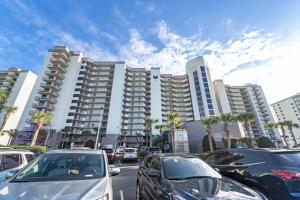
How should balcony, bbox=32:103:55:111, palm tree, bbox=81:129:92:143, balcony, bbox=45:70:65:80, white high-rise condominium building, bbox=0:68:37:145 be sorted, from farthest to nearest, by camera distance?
balcony, bbox=45:70:65:80
white high-rise condominium building, bbox=0:68:37:145
palm tree, bbox=81:129:92:143
balcony, bbox=32:103:55:111

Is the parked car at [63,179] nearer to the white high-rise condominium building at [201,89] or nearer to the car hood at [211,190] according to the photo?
the car hood at [211,190]

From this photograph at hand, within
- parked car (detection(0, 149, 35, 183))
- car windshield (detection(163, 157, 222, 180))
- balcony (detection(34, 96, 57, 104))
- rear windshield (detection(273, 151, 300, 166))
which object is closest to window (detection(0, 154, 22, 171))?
parked car (detection(0, 149, 35, 183))

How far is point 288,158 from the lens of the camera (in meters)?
3.88

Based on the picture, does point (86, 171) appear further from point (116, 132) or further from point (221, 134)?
point (116, 132)

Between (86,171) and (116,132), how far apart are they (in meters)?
60.9

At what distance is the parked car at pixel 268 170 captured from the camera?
3449 millimetres

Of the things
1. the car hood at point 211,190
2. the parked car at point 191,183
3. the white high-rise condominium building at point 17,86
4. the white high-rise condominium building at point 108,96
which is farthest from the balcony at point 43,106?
the car hood at point 211,190

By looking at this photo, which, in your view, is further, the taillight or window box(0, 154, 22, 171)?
window box(0, 154, 22, 171)

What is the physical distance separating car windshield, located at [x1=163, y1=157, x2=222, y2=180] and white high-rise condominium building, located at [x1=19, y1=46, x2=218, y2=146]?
58649 mm

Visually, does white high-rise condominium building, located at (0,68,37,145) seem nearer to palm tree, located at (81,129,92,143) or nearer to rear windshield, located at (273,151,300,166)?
palm tree, located at (81,129,92,143)

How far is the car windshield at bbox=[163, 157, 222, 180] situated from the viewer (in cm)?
378

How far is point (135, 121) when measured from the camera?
69.6m

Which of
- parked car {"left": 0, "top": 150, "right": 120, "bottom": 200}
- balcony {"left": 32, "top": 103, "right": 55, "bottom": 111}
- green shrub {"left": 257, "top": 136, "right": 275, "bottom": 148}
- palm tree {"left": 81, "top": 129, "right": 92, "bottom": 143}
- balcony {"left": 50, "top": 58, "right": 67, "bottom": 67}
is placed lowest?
parked car {"left": 0, "top": 150, "right": 120, "bottom": 200}

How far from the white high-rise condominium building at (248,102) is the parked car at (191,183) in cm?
7802
